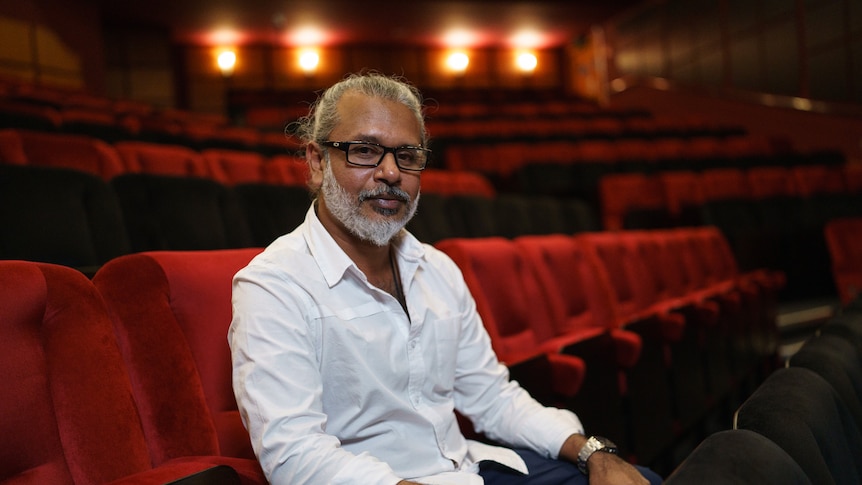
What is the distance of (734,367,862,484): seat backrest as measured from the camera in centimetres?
24

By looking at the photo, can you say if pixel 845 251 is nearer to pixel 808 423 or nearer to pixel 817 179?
pixel 817 179

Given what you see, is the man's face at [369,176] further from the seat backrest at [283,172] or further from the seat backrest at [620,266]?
the seat backrest at [283,172]

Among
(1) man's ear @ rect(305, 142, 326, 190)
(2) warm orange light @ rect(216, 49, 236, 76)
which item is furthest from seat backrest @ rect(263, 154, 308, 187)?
(2) warm orange light @ rect(216, 49, 236, 76)

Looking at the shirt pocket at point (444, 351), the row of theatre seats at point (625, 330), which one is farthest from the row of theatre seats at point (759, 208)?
the shirt pocket at point (444, 351)

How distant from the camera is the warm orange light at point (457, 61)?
3891 millimetres

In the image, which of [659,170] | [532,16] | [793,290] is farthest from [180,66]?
[793,290]

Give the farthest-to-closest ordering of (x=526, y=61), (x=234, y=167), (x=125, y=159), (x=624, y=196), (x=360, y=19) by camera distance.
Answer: (x=526, y=61) → (x=360, y=19) → (x=624, y=196) → (x=234, y=167) → (x=125, y=159)

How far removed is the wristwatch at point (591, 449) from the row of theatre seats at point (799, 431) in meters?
0.08

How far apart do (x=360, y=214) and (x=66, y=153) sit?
1.57ft

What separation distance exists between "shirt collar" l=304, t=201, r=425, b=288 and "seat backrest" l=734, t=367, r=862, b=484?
0.18 metres

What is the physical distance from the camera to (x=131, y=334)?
11.9 inches

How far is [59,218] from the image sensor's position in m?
0.44

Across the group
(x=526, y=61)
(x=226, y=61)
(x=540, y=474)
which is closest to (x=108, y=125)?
(x=540, y=474)

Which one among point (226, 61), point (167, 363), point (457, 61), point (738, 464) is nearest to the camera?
point (738, 464)
